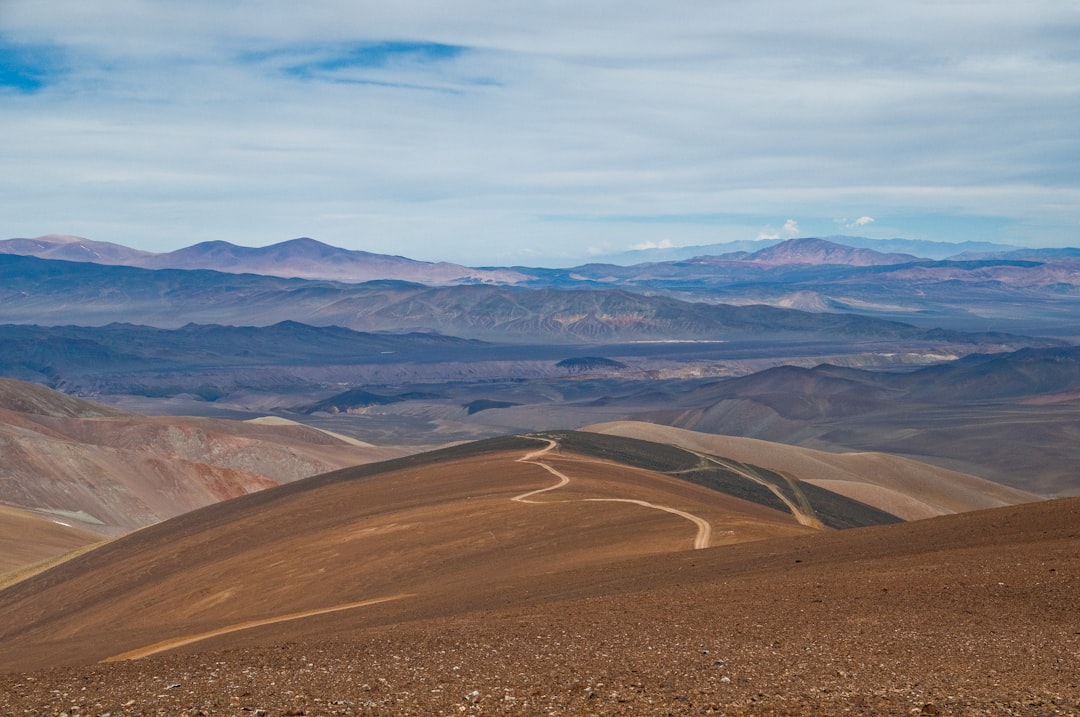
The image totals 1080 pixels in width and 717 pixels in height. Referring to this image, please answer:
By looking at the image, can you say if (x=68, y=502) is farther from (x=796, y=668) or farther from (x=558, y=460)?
(x=796, y=668)

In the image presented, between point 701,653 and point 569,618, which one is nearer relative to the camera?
point 701,653

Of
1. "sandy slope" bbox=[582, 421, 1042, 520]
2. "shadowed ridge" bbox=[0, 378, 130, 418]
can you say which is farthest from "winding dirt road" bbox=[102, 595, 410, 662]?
"shadowed ridge" bbox=[0, 378, 130, 418]

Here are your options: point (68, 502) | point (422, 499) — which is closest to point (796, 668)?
point (422, 499)

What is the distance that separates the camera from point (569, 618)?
1677 cm

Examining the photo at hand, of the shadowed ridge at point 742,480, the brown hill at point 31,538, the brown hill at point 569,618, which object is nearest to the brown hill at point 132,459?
the brown hill at point 31,538

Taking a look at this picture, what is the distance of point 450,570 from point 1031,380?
151249mm

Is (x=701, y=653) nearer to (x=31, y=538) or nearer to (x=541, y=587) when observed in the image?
(x=541, y=587)

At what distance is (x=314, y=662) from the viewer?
548 inches

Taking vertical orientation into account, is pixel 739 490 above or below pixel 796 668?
below

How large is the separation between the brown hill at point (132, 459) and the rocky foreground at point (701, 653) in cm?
5717

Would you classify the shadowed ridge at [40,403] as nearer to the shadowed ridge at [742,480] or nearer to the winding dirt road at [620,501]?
the shadowed ridge at [742,480]

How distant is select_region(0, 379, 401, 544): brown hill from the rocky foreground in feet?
Result: 188

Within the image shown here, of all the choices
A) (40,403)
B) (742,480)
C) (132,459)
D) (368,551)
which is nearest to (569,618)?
(368,551)

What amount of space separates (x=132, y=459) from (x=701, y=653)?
75.4 m
